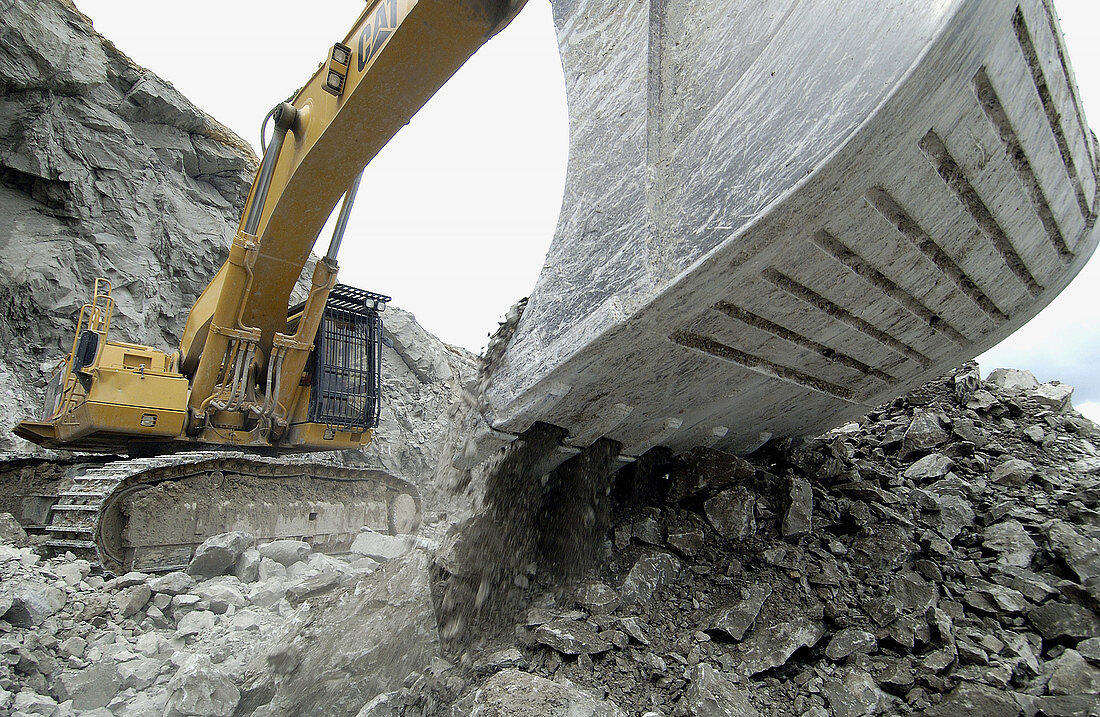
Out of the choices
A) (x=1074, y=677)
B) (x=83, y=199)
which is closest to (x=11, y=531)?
(x=1074, y=677)

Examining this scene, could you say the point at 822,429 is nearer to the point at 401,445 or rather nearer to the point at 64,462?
the point at 64,462

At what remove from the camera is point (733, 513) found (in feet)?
8.71

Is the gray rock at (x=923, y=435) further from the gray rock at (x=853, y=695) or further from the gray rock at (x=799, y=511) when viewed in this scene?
the gray rock at (x=853, y=695)

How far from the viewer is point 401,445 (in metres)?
11.8

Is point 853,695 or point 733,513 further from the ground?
point 733,513

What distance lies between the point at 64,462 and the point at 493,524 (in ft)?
18.0

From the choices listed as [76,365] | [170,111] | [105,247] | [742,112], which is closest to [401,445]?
[105,247]

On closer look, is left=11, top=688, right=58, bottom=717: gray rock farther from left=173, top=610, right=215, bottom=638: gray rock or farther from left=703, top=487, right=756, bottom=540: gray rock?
left=703, top=487, right=756, bottom=540: gray rock

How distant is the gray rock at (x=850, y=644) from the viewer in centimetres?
215

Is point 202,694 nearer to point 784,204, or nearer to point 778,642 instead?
point 778,642

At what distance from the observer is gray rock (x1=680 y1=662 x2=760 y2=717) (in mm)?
1879

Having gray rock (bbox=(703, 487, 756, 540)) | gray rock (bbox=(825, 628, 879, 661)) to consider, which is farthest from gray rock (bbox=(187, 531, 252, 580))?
gray rock (bbox=(825, 628, 879, 661))

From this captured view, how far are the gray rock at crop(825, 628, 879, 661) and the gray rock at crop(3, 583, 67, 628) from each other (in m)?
3.72

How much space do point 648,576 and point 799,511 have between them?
30.1 inches
